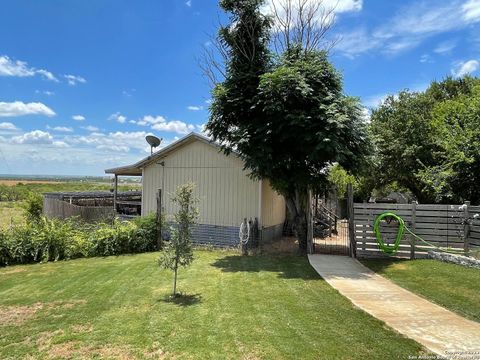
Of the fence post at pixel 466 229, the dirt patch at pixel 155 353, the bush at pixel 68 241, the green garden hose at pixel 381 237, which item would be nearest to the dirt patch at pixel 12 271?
the bush at pixel 68 241

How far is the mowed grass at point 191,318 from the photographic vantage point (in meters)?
4.64

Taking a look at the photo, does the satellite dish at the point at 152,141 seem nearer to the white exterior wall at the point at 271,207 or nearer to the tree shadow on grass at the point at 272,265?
the white exterior wall at the point at 271,207

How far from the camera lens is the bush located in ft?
39.8

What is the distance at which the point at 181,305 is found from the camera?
646cm

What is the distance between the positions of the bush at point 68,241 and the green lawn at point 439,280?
7.60 metres

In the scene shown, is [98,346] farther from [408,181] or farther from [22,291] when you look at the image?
[408,181]

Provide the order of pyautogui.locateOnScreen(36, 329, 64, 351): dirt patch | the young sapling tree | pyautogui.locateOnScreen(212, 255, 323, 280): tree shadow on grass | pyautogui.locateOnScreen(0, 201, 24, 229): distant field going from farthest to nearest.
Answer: pyautogui.locateOnScreen(0, 201, 24, 229): distant field, pyautogui.locateOnScreen(212, 255, 323, 280): tree shadow on grass, the young sapling tree, pyautogui.locateOnScreen(36, 329, 64, 351): dirt patch

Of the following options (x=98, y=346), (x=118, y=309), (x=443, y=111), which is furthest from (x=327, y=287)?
(x=443, y=111)

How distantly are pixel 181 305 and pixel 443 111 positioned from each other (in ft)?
50.2

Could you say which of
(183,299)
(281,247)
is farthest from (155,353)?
(281,247)

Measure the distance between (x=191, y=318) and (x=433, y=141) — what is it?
53.5 feet

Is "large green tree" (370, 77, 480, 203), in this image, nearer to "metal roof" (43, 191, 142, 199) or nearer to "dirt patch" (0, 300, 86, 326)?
"dirt patch" (0, 300, 86, 326)

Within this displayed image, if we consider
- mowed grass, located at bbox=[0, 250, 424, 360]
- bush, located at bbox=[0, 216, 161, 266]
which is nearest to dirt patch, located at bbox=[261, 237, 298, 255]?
mowed grass, located at bbox=[0, 250, 424, 360]

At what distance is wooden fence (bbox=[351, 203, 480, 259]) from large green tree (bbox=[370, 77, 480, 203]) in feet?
8.24
